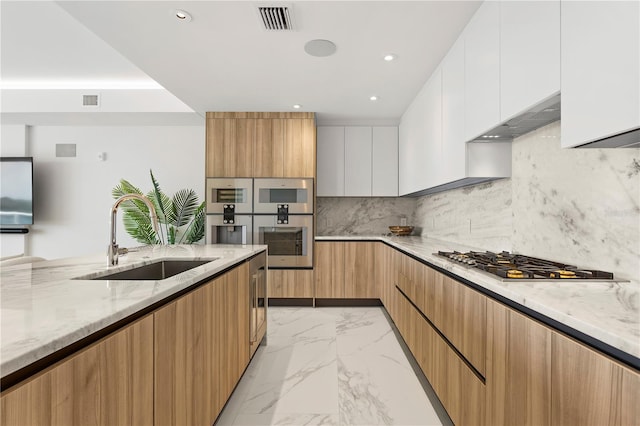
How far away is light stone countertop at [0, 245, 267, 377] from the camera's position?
624 mm

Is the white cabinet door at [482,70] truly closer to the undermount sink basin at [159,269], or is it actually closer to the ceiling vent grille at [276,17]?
the ceiling vent grille at [276,17]

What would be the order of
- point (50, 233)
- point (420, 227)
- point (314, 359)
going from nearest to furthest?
point (314, 359)
point (420, 227)
point (50, 233)

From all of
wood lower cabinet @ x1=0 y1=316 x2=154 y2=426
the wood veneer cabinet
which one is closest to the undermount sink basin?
wood lower cabinet @ x1=0 y1=316 x2=154 y2=426

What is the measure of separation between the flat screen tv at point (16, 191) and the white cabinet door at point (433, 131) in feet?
17.2

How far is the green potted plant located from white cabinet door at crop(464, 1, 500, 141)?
137 inches

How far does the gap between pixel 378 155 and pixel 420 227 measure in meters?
1.10

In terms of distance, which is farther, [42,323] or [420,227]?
[420,227]

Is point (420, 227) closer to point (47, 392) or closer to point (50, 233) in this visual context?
point (47, 392)

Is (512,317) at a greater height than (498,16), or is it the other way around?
(498,16)

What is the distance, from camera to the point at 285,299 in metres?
4.28

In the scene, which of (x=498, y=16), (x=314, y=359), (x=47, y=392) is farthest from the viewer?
(x=314, y=359)

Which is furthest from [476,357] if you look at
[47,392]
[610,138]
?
[47,392]

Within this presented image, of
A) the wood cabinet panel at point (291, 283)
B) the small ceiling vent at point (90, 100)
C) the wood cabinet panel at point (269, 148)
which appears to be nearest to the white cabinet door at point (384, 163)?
the wood cabinet panel at point (269, 148)

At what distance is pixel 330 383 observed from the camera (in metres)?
2.30
